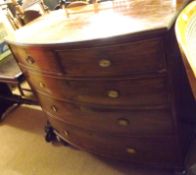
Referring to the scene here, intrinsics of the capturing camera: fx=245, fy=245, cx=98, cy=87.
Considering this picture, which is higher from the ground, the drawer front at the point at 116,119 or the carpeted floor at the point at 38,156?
the drawer front at the point at 116,119

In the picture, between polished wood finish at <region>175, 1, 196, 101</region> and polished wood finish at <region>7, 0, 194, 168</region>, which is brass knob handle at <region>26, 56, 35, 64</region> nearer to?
polished wood finish at <region>7, 0, 194, 168</region>

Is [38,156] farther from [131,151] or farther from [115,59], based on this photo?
[115,59]

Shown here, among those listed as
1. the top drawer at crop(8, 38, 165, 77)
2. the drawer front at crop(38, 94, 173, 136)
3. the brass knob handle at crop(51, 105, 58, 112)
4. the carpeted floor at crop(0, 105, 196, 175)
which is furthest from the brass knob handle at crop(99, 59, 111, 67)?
the carpeted floor at crop(0, 105, 196, 175)

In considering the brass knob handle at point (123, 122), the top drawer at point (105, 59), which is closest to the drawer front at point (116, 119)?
the brass knob handle at point (123, 122)

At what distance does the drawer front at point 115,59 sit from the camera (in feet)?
3.17

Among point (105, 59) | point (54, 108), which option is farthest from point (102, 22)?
point (54, 108)

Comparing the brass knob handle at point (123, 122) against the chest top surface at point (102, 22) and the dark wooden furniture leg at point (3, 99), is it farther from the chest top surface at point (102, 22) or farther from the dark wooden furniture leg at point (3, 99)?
the dark wooden furniture leg at point (3, 99)

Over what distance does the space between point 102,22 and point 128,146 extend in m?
0.69

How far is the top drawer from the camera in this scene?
972mm

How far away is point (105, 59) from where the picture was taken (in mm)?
1067

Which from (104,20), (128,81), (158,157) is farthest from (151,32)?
(158,157)

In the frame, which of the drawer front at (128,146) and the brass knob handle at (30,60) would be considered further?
the brass knob handle at (30,60)

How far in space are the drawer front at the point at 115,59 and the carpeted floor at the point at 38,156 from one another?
770 mm

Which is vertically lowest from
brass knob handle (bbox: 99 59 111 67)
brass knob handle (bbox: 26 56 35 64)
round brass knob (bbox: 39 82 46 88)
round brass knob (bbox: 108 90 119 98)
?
round brass knob (bbox: 39 82 46 88)
